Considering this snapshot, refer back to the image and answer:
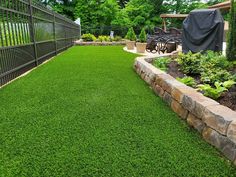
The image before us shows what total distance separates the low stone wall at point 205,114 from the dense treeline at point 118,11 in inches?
733

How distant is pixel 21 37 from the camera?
518 cm

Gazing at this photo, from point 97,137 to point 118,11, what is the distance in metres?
22.4

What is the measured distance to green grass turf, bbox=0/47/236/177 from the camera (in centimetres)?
173

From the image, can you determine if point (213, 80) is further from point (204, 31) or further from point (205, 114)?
point (204, 31)

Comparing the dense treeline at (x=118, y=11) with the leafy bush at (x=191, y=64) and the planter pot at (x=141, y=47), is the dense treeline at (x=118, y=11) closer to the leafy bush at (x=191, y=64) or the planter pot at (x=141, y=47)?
the planter pot at (x=141, y=47)

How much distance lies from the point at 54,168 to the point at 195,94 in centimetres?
179

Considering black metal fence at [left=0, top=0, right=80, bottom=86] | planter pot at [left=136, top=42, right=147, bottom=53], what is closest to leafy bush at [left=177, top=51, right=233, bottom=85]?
black metal fence at [left=0, top=0, right=80, bottom=86]

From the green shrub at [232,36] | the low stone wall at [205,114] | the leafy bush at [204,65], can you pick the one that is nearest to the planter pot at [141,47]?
the leafy bush at [204,65]

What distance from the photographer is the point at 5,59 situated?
4.29 m

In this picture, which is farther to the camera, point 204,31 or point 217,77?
point 204,31

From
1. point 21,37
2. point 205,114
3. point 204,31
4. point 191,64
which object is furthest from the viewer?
point 204,31

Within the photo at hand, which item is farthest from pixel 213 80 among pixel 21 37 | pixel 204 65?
pixel 21 37

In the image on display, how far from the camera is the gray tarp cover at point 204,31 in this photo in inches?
254

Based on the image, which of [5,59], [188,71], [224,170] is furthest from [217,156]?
[5,59]
